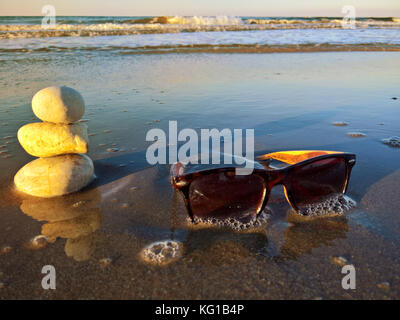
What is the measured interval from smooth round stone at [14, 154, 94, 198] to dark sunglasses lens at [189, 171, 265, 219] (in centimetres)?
101

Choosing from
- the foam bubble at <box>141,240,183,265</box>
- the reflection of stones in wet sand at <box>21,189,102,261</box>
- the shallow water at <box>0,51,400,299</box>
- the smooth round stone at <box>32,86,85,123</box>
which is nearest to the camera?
the shallow water at <box>0,51,400,299</box>

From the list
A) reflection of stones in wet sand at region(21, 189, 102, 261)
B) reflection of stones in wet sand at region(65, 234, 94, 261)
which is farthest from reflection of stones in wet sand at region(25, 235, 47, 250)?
reflection of stones in wet sand at region(65, 234, 94, 261)

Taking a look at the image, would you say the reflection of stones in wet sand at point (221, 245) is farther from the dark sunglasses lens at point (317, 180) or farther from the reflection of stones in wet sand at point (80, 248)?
the reflection of stones in wet sand at point (80, 248)

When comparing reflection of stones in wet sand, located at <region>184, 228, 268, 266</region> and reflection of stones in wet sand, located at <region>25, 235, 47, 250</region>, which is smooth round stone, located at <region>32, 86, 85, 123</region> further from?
reflection of stones in wet sand, located at <region>184, 228, 268, 266</region>

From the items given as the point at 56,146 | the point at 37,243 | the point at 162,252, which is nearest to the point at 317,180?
the point at 162,252

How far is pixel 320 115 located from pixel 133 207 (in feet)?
9.66

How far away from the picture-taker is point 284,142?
10.5 feet

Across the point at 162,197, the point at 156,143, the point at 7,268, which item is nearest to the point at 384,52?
the point at 156,143

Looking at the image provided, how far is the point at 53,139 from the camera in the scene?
2357 millimetres

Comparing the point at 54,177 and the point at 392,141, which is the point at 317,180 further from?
the point at 54,177

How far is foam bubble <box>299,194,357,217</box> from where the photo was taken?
193cm

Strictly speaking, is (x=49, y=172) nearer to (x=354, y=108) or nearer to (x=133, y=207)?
(x=133, y=207)

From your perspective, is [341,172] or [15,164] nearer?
[341,172]

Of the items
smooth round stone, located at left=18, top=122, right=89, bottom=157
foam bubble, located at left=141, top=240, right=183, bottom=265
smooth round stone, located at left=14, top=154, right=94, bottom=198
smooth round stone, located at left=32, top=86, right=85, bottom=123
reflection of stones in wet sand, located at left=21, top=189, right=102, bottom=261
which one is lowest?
foam bubble, located at left=141, top=240, right=183, bottom=265
